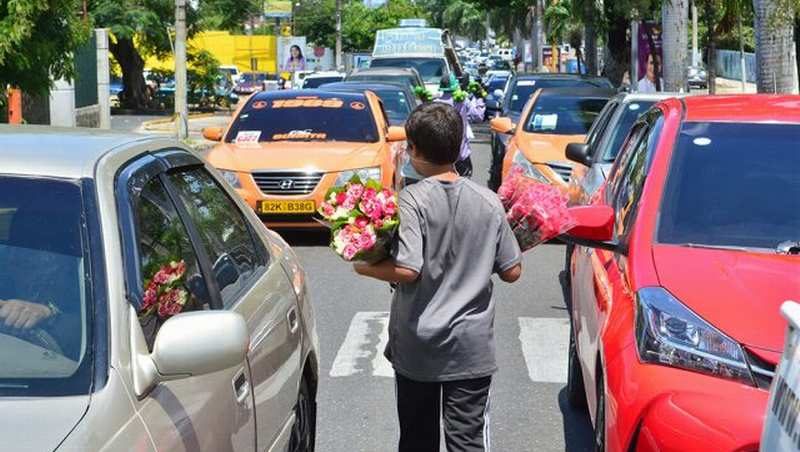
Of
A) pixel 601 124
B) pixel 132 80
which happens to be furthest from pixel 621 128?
pixel 132 80

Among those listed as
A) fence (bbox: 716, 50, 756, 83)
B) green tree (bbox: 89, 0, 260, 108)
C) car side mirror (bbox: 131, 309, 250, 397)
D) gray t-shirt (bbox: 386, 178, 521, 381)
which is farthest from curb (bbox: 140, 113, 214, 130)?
car side mirror (bbox: 131, 309, 250, 397)

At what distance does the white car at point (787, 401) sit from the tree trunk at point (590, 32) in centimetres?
3022

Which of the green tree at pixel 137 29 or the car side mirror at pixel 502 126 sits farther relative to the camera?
the green tree at pixel 137 29

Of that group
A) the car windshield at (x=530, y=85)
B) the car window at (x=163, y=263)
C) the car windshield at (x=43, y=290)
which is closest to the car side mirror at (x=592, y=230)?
the car window at (x=163, y=263)

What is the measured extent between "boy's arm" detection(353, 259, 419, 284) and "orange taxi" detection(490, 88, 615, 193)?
916 centimetres

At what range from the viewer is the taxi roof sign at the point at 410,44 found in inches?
1446

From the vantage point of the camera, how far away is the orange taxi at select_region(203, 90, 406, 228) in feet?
43.2

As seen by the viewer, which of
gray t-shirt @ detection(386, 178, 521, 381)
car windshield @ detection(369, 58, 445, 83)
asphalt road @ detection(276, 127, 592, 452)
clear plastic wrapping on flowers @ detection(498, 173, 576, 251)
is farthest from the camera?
car windshield @ detection(369, 58, 445, 83)

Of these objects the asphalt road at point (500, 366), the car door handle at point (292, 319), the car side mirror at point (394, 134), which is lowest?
the asphalt road at point (500, 366)

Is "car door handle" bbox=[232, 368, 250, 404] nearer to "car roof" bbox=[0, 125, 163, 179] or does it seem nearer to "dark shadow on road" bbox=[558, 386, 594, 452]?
"car roof" bbox=[0, 125, 163, 179]

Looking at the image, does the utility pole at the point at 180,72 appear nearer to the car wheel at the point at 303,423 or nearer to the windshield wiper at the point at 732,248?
the car wheel at the point at 303,423

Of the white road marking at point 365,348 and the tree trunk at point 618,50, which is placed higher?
the tree trunk at point 618,50

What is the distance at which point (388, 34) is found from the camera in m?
37.5

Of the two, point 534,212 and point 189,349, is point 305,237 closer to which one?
point 534,212
